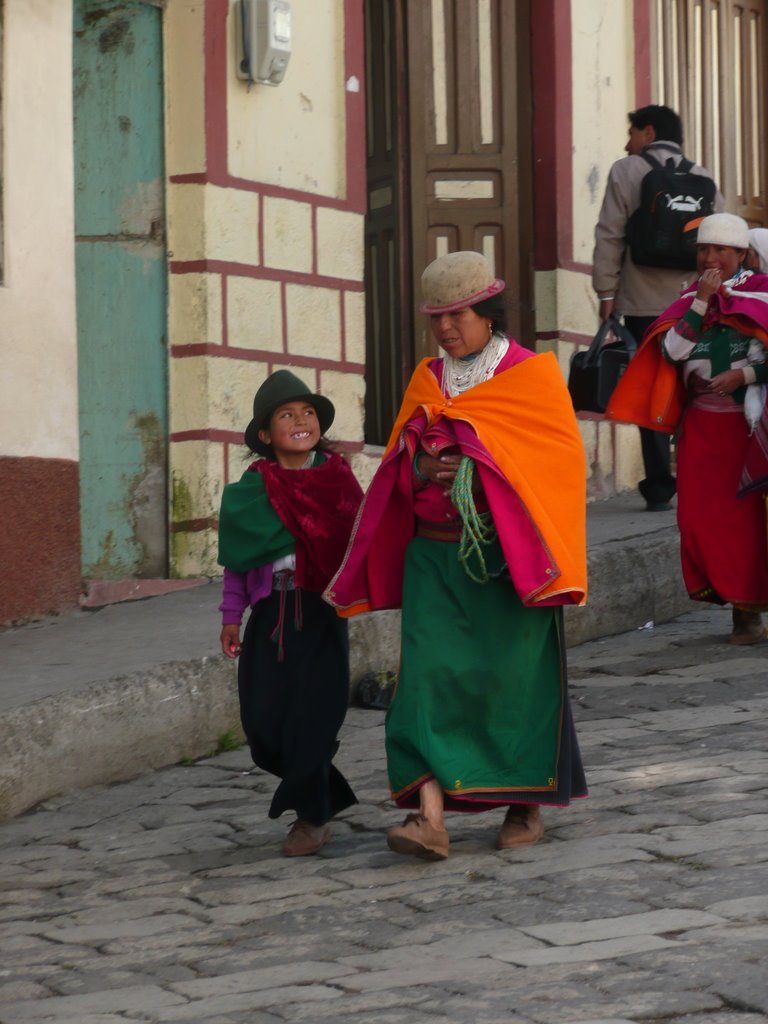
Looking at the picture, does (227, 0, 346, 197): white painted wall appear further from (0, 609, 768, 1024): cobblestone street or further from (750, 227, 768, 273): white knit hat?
(0, 609, 768, 1024): cobblestone street

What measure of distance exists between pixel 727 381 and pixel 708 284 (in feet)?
1.25

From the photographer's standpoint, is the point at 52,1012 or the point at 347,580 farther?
the point at 347,580

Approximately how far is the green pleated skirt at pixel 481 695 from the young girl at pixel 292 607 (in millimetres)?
279

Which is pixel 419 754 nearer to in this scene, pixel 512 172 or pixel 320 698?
pixel 320 698

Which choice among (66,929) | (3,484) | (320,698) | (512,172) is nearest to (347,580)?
(320,698)

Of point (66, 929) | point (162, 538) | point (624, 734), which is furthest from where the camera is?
point (162, 538)

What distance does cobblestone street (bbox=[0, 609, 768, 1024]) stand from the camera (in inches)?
166

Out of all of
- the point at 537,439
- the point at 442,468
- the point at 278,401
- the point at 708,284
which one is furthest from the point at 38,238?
the point at 537,439

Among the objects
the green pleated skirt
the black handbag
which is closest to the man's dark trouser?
the black handbag

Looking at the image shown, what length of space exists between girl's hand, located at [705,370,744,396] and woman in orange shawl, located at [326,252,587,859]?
2.66 meters

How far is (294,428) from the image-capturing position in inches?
228

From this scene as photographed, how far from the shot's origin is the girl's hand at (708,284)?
8.10 metres

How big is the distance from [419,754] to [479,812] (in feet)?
1.43

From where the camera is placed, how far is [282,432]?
579 cm
